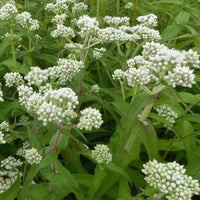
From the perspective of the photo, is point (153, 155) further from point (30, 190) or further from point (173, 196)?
point (30, 190)

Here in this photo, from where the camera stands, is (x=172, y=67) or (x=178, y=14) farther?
(x=178, y=14)

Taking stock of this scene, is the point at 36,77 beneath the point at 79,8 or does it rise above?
beneath

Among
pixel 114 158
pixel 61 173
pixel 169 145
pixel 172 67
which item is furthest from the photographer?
pixel 169 145

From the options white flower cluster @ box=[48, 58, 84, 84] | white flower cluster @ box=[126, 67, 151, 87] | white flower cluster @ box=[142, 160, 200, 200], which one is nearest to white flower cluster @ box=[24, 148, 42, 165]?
white flower cluster @ box=[48, 58, 84, 84]

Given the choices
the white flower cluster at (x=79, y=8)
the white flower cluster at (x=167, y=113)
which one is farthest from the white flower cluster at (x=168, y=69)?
the white flower cluster at (x=79, y=8)

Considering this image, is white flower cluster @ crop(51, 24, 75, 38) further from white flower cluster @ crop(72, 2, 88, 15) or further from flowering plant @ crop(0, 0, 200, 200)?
white flower cluster @ crop(72, 2, 88, 15)

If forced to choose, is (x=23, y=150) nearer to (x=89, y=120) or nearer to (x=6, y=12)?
(x=89, y=120)

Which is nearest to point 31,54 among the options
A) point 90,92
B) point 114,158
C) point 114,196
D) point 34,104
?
point 90,92

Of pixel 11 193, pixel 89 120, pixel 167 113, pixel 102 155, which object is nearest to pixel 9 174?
pixel 11 193
